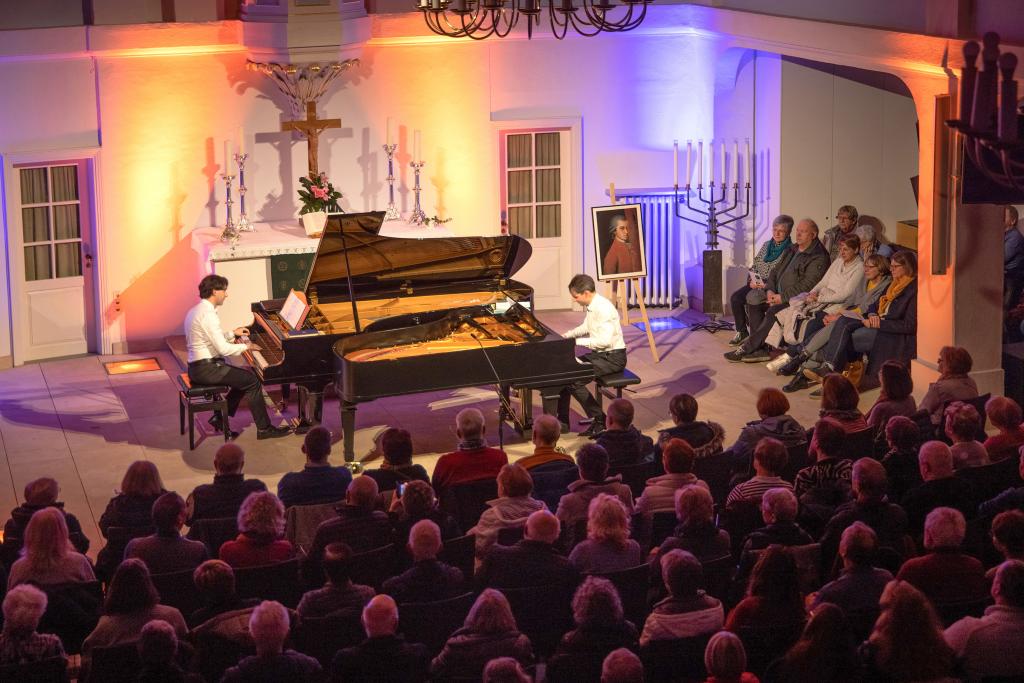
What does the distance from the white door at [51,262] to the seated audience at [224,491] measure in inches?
270

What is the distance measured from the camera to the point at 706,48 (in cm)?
1470

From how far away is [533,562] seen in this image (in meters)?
6.02

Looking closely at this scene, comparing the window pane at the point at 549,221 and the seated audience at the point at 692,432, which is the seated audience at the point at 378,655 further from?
the window pane at the point at 549,221

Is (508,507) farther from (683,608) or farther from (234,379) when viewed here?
(234,379)

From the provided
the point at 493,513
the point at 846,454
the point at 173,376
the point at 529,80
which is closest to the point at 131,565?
the point at 493,513

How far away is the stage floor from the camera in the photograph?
985cm

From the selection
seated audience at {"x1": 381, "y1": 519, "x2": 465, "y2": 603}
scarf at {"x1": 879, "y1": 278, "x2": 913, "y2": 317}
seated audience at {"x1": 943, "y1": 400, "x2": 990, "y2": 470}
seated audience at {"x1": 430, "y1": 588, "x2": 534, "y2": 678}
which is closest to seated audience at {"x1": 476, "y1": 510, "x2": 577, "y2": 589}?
seated audience at {"x1": 381, "y1": 519, "x2": 465, "y2": 603}

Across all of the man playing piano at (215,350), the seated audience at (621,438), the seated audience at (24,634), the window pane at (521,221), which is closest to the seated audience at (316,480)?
the seated audience at (621,438)

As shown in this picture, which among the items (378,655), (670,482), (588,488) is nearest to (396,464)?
(588,488)

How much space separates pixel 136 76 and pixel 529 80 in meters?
4.06

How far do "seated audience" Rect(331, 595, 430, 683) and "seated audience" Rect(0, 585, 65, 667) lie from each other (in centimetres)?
118

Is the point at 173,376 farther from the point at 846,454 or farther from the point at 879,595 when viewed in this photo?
the point at 879,595

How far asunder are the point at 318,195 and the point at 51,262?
2.74 m

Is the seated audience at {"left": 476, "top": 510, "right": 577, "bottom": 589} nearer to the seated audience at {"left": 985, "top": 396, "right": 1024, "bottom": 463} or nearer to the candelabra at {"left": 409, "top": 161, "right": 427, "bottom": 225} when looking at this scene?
the seated audience at {"left": 985, "top": 396, "right": 1024, "bottom": 463}
